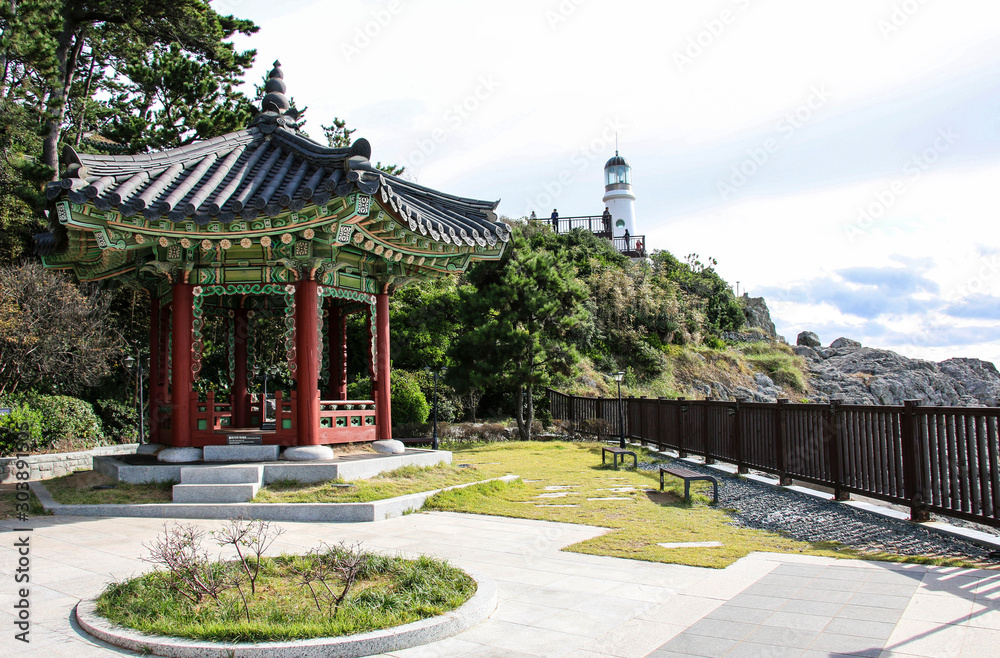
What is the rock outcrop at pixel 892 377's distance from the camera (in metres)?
34.5

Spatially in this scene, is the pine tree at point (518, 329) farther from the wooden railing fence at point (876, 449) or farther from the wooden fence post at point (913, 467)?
the wooden fence post at point (913, 467)

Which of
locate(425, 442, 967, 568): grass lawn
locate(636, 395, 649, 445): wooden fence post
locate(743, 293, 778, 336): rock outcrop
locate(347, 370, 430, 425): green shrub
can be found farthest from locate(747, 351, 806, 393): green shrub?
locate(425, 442, 967, 568): grass lawn

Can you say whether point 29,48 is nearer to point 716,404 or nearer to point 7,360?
point 7,360

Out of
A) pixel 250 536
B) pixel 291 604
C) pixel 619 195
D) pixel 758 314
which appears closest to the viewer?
pixel 291 604

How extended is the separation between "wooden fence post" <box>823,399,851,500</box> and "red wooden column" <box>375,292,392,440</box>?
674 cm

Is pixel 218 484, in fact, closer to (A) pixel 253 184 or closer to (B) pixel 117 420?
(A) pixel 253 184

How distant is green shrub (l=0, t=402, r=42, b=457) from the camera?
1373cm

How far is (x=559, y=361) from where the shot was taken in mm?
20719

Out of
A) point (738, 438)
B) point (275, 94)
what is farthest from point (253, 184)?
point (738, 438)

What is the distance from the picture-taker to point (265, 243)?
372 inches

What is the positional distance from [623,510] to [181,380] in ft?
22.1

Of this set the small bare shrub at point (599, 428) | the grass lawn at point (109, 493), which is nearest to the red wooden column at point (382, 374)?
the grass lawn at point (109, 493)

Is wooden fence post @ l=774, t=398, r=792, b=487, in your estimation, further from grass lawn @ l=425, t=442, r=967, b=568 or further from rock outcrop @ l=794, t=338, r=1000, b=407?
rock outcrop @ l=794, t=338, r=1000, b=407

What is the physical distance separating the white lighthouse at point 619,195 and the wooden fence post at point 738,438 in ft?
133
